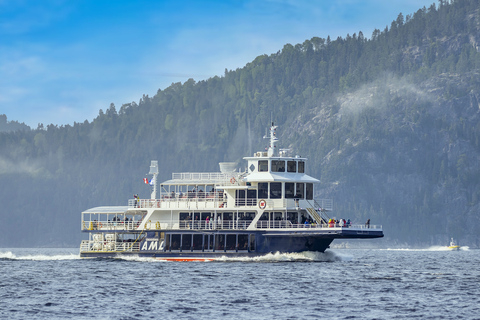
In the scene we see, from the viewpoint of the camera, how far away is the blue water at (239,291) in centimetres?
4497

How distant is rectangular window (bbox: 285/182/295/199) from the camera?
74.4 m

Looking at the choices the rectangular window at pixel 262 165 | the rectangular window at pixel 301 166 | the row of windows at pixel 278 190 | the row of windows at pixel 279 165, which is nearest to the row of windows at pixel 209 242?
the row of windows at pixel 278 190

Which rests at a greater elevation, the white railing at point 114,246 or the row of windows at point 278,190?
the row of windows at point 278,190

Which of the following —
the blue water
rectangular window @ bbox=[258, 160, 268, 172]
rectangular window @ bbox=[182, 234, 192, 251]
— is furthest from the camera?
rectangular window @ bbox=[182, 234, 192, 251]

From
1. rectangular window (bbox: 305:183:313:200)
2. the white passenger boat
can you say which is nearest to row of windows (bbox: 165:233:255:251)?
the white passenger boat

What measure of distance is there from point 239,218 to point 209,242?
345 cm

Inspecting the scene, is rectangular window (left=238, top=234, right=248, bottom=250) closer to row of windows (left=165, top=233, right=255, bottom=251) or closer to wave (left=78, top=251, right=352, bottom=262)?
row of windows (left=165, top=233, right=255, bottom=251)

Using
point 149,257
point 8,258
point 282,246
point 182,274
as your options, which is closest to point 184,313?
point 182,274

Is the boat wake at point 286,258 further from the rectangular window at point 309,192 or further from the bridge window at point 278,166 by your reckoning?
the bridge window at point 278,166

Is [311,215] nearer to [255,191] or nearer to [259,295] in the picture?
[255,191]

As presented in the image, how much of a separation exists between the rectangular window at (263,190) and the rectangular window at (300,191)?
9.13ft

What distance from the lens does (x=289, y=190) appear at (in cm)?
7456

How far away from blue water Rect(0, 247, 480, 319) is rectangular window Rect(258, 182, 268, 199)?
5.57 m

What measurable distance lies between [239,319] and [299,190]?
33.2 meters
